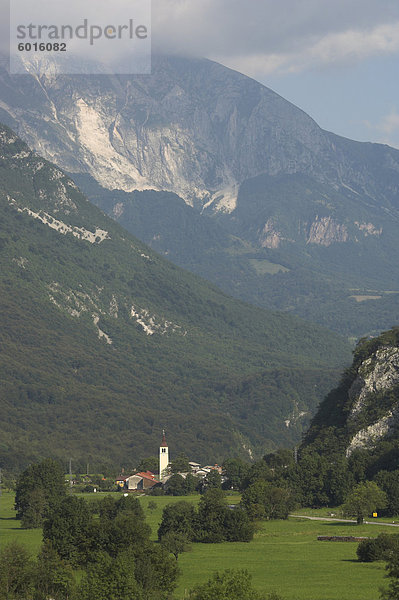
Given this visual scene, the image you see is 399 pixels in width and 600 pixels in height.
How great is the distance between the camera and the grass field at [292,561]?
102 metres

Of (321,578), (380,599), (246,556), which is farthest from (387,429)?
(380,599)

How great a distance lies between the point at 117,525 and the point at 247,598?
123 feet

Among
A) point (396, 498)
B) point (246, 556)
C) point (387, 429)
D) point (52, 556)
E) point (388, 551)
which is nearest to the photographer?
point (52, 556)

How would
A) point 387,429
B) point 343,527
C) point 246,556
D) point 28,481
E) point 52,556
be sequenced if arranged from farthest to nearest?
point 387,429 < point 28,481 < point 343,527 < point 246,556 < point 52,556

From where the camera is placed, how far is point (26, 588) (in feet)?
311

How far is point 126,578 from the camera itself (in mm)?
90438

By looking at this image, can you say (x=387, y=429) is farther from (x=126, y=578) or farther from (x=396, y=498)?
(x=126, y=578)

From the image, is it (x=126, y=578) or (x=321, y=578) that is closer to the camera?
(x=126, y=578)

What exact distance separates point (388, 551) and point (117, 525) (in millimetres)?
27433

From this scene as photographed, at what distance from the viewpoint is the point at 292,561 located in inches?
4737

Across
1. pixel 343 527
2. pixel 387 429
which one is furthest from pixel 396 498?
pixel 387 429

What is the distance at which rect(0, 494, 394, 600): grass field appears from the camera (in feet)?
334

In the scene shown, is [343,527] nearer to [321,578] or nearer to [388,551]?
[388,551]

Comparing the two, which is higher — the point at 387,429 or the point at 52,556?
the point at 387,429
